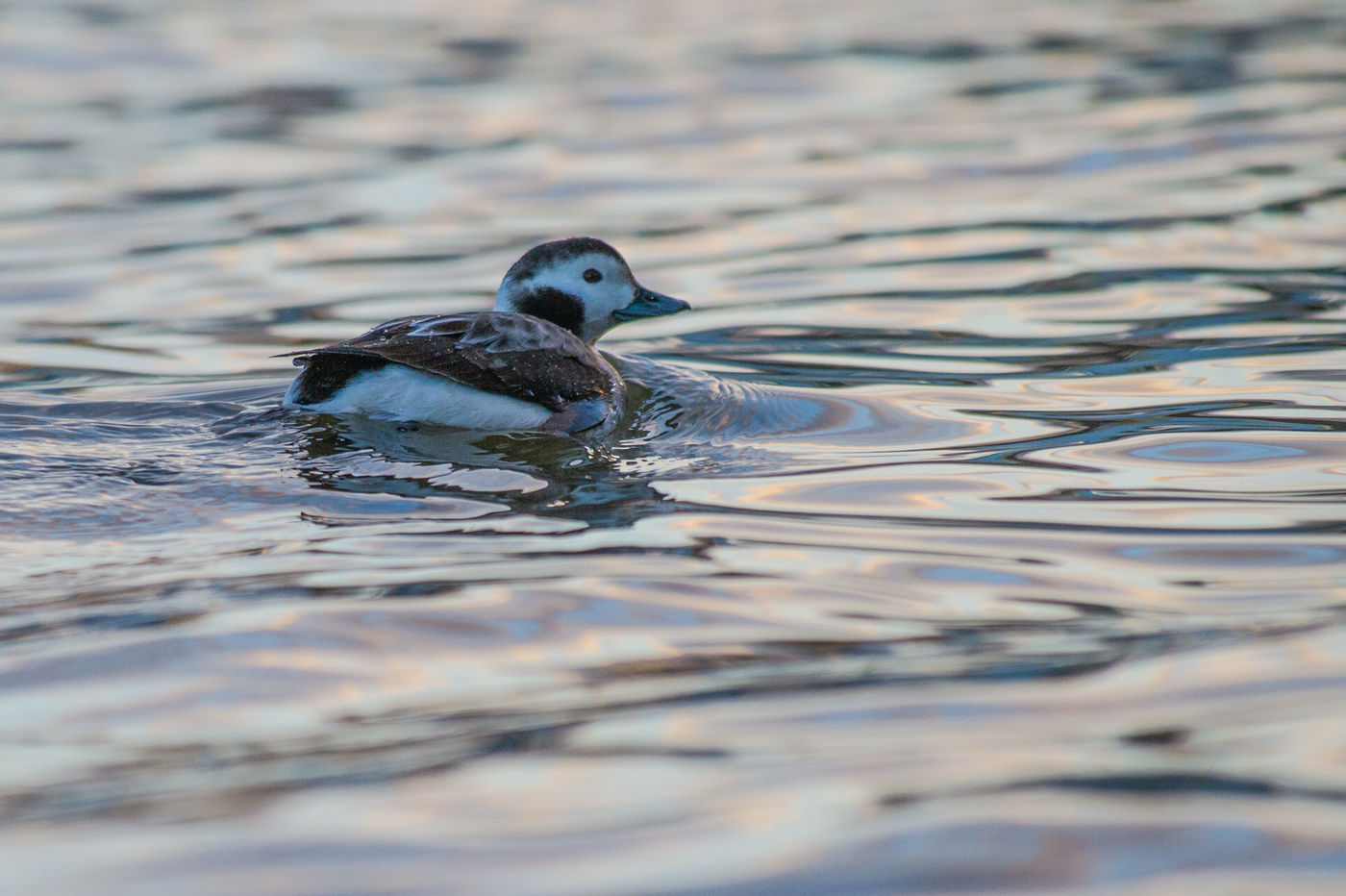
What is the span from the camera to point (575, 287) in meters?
7.51

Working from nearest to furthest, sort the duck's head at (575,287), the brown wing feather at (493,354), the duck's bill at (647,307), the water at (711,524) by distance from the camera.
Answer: the water at (711,524) < the brown wing feather at (493,354) < the duck's head at (575,287) < the duck's bill at (647,307)

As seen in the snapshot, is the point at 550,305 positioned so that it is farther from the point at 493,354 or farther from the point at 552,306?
the point at 493,354

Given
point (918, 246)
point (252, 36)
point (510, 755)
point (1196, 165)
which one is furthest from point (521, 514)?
point (252, 36)

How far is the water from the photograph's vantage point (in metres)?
3.09

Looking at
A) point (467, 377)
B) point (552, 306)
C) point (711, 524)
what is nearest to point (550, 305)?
point (552, 306)

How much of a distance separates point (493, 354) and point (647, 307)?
1.35 meters

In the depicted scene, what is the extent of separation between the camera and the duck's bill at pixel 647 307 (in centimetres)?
762

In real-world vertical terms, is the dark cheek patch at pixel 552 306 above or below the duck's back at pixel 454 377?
above

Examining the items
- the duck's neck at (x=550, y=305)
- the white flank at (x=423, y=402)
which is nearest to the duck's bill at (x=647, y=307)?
the duck's neck at (x=550, y=305)

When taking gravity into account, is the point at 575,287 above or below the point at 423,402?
above

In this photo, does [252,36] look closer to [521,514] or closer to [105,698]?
[521,514]

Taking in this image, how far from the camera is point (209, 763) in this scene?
133 inches

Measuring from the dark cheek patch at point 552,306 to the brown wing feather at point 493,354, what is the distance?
698 millimetres

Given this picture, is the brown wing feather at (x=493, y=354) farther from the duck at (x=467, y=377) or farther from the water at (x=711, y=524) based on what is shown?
the water at (x=711, y=524)
